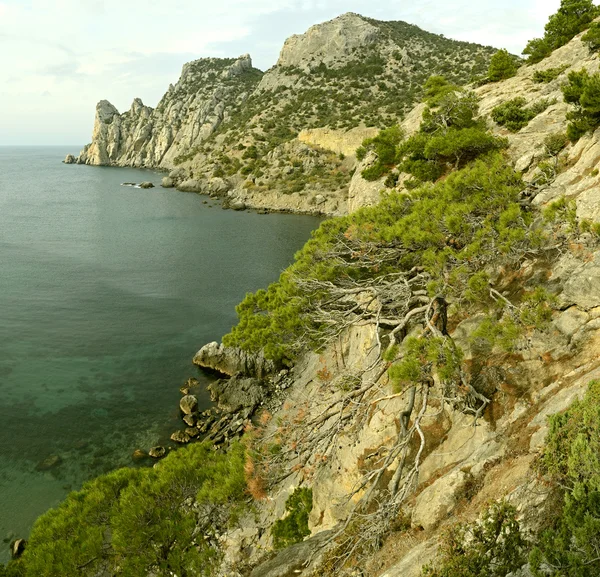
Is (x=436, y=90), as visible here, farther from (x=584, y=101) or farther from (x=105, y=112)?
(x=105, y=112)

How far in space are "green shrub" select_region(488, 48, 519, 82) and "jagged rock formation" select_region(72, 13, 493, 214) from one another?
34432mm

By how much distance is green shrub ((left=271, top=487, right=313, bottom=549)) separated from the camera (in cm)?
1409

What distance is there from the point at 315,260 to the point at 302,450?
867cm

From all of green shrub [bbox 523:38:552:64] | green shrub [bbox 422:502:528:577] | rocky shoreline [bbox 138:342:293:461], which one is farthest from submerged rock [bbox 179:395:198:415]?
green shrub [bbox 523:38:552:64]

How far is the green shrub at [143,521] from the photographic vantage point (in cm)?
1049

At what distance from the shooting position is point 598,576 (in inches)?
190

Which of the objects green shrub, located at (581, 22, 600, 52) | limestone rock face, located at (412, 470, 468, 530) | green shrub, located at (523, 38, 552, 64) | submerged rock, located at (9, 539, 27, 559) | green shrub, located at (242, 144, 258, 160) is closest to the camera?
limestone rock face, located at (412, 470, 468, 530)

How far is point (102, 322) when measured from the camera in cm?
3462

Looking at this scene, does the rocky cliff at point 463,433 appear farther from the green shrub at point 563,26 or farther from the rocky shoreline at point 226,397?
the green shrub at point 563,26

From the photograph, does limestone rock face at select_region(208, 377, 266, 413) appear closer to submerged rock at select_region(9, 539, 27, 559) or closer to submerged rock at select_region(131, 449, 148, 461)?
submerged rock at select_region(131, 449, 148, 461)

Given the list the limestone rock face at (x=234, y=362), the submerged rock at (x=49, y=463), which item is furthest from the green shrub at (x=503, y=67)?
the submerged rock at (x=49, y=463)

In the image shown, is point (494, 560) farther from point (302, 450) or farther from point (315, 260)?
point (315, 260)

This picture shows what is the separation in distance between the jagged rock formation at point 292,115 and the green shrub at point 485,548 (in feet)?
208

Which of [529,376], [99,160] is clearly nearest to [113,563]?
[529,376]
